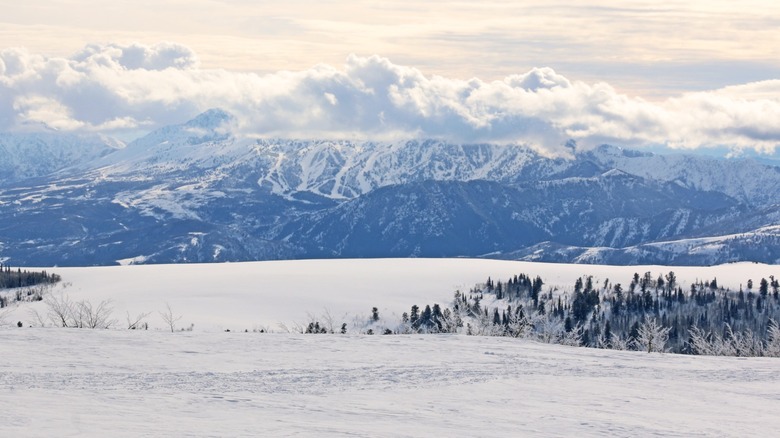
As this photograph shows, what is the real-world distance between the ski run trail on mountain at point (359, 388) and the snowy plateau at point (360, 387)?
0.10 metres

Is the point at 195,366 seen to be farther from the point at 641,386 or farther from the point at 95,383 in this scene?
the point at 641,386

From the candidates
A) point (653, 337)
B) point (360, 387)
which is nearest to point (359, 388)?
point (360, 387)

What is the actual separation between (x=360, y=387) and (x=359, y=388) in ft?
0.73

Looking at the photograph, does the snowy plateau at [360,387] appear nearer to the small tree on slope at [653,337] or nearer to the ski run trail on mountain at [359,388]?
the ski run trail on mountain at [359,388]

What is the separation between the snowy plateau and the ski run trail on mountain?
101 millimetres

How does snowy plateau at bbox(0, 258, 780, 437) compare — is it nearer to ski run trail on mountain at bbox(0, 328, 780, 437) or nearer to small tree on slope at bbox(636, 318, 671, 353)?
ski run trail on mountain at bbox(0, 328, 780, 437)

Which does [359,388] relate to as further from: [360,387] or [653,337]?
[653,337]

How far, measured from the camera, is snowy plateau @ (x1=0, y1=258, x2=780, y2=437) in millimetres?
33312

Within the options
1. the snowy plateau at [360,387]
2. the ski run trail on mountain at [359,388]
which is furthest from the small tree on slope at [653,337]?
the ski run trail on mountain at [359,388]

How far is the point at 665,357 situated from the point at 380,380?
71.0 feet

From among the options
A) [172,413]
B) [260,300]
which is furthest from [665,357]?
[260,300]

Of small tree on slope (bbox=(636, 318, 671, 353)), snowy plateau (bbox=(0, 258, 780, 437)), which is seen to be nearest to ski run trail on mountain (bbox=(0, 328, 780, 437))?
snowy plateau (bbox=(0, 258, 780, 437))

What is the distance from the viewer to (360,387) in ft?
135

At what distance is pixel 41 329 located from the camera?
5497 cm
